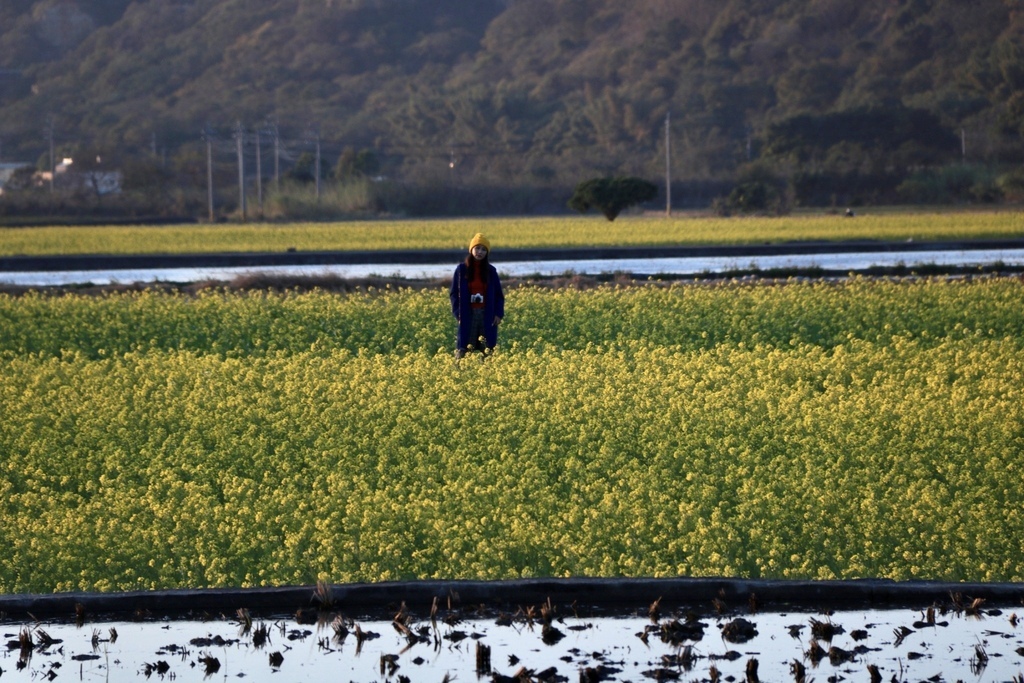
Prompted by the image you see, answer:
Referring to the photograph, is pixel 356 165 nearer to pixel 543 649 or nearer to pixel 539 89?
pixel 539 89

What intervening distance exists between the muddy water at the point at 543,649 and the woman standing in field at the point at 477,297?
651 centimetres

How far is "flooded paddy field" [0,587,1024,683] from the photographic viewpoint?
517 centimetres

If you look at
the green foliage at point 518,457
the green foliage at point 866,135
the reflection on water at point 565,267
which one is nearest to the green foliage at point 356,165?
the green foliage at point 866,135

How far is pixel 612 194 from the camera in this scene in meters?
48.9

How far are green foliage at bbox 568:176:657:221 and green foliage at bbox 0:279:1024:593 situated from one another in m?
33.1

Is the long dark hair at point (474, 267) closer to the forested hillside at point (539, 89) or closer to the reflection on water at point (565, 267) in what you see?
the reflection on water at point (565, 267)

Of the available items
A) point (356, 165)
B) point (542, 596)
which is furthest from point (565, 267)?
point (356, 165)

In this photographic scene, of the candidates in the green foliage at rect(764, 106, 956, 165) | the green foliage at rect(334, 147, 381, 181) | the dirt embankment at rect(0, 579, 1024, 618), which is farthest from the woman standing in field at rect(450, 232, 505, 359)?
the green foliage at rect(764, 106, 956, 165)

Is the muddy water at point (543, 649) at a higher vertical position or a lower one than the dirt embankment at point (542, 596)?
lower

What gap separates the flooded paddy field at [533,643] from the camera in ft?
17.0

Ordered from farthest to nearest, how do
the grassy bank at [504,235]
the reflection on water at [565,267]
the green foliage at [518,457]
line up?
the grassy bank at [504,235] < the reflection on water at [565,267] < the green foliage at [518,457]


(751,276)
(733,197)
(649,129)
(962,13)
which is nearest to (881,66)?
(962,13)

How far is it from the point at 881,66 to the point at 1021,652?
333 feet

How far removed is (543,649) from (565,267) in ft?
67.0
